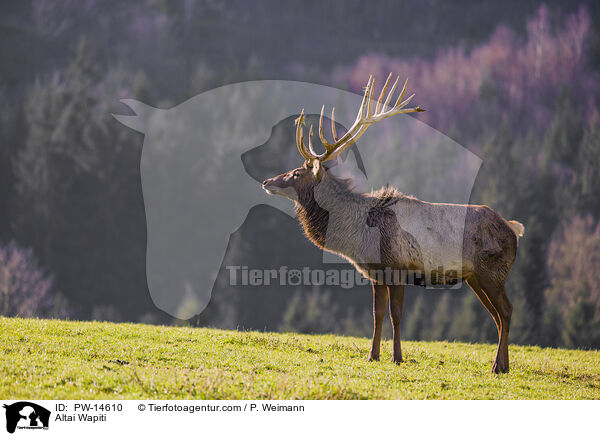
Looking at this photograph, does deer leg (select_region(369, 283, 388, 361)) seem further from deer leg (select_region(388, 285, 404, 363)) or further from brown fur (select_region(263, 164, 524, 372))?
deer leg (select_region(388, 285, 404, 363))

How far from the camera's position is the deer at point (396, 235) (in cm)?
938

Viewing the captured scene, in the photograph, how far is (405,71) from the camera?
2739 inches

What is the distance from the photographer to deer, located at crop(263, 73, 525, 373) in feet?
30.8

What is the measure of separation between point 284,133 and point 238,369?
49.8m

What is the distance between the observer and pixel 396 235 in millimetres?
9469

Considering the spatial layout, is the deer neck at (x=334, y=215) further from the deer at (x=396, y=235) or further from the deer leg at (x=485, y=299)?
the deer leg at (x=485, y=299)

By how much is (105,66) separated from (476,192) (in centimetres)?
A: 3953
